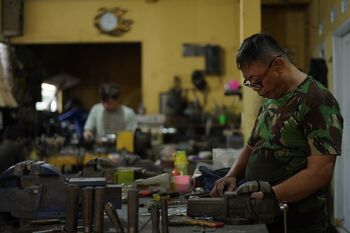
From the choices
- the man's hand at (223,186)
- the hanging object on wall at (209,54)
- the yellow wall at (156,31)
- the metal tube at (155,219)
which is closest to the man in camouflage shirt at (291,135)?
the man's hand at (223,186)

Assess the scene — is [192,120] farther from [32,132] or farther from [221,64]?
[32,132]

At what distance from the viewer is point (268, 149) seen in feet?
7.79

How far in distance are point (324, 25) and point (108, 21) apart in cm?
282

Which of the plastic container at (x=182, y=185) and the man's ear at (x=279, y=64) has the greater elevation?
the man's ear at (x=279, y=64)

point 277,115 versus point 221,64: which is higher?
point 221,64

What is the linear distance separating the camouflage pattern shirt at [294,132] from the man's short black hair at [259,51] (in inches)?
7.2

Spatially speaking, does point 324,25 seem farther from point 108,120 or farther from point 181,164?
point 181,164

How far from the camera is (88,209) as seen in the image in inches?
78.5

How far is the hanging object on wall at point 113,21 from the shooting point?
704 cm

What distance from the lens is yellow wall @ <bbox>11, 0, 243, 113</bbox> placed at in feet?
23.0

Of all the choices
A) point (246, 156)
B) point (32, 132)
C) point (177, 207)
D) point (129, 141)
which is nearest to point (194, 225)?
point (177, 207)

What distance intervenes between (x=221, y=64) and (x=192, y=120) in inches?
32.7

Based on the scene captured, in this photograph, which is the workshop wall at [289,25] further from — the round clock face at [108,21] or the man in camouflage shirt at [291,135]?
the man in camouflage shirt at [291,135]

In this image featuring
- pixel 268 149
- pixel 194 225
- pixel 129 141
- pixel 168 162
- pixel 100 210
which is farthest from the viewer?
pixel 129 141
